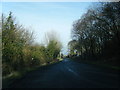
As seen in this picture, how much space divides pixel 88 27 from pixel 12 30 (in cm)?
3018

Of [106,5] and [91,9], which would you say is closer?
[106,5]

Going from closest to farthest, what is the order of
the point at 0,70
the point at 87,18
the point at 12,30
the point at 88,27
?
the point at 0,70 → the point at 12,30 → the point at 87,18 → the point at 88,27

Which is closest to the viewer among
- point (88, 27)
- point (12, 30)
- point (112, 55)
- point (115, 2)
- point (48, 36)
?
point (12, 30)

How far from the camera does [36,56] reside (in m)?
41.9

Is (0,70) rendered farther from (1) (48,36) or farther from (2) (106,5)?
(1) (48,36)

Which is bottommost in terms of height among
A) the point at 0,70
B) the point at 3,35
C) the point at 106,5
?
the point at 0,70

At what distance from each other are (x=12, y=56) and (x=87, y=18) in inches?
927

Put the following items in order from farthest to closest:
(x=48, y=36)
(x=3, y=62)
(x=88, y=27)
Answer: (x=48, y=36) < (x=88, y=27) < (x=3, y=62)

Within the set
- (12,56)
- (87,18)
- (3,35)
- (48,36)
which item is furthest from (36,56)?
(48,36)

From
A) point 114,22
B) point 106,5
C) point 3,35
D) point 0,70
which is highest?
point 106,5

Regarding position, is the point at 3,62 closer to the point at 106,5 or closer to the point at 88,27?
the point at 106,5

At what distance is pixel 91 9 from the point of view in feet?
138

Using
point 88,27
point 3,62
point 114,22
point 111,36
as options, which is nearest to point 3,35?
point 3,62

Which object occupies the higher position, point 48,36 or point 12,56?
point 48,36
